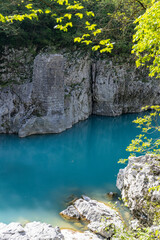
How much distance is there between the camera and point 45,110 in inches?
635

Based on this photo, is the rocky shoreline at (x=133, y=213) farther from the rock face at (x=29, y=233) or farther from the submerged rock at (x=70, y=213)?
the submerged rock at (x=70, y=213)

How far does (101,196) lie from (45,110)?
857 cm

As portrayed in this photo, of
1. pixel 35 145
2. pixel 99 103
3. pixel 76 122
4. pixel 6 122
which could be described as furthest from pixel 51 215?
pixel 99 103

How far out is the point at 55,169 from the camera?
477 inches

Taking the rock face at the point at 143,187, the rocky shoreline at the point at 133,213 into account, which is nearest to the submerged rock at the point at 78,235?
the rocky shoreline at the point at 133,213

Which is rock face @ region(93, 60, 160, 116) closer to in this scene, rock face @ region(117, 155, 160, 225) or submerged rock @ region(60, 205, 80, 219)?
submerged rock @ region(60, 205, 80, 219)

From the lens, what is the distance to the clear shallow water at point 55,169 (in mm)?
8570

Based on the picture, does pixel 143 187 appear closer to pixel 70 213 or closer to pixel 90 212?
pixel 90 212

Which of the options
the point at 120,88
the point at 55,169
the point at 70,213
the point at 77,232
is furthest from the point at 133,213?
the point at 120,88

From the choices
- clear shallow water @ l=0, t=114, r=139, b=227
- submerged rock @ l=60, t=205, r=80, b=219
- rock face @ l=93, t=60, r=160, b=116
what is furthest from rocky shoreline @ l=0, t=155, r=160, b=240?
rock face @ l=93, t=60, r=160, b=116

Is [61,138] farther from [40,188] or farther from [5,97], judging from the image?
[40,188]

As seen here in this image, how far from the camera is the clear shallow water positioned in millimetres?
8570

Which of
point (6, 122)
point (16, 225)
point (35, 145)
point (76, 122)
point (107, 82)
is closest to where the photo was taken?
point (16, 225)

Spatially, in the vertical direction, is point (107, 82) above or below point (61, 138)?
above
